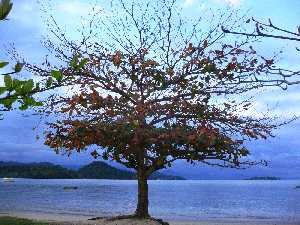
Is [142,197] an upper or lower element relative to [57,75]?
upper

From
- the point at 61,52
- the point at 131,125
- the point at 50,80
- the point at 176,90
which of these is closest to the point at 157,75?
the point at 176,90

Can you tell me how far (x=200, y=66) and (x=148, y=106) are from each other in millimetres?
2219

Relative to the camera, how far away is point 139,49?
19062mm

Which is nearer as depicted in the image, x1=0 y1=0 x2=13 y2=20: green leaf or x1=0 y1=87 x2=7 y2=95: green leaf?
x1=0 y1=0 x2=13 y2=20: green leaf

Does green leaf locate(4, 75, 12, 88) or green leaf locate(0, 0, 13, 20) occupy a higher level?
green leaf locate(0, 0, 13, 20)

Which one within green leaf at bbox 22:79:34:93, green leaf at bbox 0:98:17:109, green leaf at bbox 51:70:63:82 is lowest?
green leaf at bbox 0:98:17:109

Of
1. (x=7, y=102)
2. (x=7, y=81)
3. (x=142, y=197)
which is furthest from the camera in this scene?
(x=142, y=197)

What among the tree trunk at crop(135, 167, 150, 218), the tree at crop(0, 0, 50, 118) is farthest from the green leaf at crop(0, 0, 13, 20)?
the tree trunk at crop(135, 167, 150, 218)

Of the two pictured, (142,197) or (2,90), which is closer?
(2,90)

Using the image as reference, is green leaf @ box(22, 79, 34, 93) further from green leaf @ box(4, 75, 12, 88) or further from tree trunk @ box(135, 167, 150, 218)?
tree trunk @ box(135, 167, 150, 218)

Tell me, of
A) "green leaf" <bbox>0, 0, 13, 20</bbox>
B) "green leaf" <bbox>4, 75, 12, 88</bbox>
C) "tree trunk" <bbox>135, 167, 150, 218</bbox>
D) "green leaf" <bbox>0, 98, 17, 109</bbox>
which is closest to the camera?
"green leaf" <bbox>0, 0, 13, 20</bbox>

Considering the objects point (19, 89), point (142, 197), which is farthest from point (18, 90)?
point (142, 197)

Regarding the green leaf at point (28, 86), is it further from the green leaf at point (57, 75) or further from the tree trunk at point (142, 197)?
the tree trunk at point (142, 197)

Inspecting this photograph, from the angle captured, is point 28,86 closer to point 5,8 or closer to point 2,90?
point 2,90
